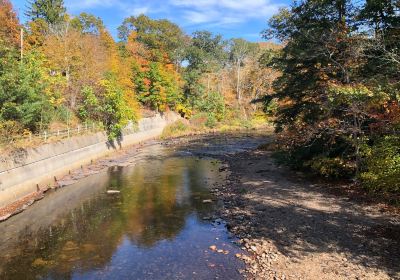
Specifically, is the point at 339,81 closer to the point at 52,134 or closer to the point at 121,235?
the point at 121,235

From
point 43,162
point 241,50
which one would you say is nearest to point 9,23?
point 43,162

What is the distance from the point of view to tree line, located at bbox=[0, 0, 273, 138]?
25.9 m

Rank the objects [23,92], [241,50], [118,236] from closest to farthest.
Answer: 1. [118,236]
2. [23,92]
3. [241,50]

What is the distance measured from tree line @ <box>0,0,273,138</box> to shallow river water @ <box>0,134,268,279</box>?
795 cm

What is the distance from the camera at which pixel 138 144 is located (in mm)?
44219

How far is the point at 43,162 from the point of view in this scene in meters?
23.4

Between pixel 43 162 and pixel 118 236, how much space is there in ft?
37.5

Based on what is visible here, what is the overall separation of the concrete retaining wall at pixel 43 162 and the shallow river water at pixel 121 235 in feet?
5.14

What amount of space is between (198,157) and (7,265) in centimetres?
2389

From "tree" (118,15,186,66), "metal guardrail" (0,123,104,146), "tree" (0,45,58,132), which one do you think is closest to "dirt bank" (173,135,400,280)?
"metal guardrail" (0,123,104,146)

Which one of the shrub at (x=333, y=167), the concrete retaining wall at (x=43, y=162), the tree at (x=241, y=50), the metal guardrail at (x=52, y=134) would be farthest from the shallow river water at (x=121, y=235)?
the tree at (x=241, y=50)

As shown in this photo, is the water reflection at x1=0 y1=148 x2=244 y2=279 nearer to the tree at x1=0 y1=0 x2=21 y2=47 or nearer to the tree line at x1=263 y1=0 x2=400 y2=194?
the tree line at x1=263 y1=0 x2=400 y2=194

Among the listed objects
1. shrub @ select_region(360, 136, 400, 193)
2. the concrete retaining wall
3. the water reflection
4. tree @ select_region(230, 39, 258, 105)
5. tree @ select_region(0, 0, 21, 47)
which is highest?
tree @ select_region(230, 39, 258, 105)

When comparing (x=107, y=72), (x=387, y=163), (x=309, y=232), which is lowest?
(x=309, y=232)
